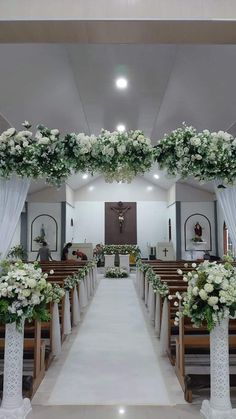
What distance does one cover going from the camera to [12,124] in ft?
25.1

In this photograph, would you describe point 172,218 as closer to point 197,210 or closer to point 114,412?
point 197,210

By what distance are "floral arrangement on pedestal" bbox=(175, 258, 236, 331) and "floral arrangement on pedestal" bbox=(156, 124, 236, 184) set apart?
43.0 inches

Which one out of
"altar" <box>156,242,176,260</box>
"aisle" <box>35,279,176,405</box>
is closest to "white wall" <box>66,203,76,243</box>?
"altar" <box>156,242,176,260</box>

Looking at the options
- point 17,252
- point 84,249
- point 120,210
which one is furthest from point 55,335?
point 120,210

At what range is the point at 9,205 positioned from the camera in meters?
3.99

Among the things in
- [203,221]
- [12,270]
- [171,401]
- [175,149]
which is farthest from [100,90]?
[203,221]

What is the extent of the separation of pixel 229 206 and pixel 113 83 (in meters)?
4.51

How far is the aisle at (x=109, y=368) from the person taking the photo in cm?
352

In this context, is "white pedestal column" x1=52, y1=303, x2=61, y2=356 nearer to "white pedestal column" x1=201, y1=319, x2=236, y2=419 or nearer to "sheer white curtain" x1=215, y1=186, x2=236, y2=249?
"white pedestal column" x1=201, y1=319, x2=236, y2=419

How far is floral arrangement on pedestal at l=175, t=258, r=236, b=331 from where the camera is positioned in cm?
301

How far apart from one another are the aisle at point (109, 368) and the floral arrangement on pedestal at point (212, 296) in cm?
101

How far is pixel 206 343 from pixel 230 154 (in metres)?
2.09

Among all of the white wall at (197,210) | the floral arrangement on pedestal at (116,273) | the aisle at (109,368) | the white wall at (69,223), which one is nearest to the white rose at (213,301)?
the aisle at (109,368)
